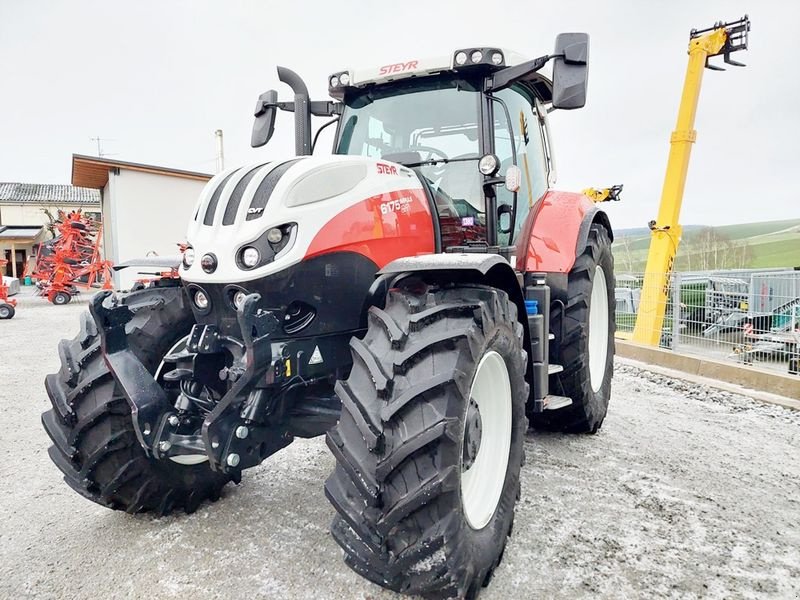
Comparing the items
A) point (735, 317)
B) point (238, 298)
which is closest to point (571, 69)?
point (238, 298)

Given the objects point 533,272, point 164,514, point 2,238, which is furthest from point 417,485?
point 2,238

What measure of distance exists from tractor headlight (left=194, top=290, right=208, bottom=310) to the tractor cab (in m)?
1.28

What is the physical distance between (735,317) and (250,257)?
6438mm

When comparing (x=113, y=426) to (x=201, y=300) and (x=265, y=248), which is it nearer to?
(x=201, y=300)

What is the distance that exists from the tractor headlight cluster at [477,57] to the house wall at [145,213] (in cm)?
1505

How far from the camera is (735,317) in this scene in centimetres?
667

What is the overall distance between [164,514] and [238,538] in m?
0.47

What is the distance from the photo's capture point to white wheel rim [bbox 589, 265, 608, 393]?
439cm

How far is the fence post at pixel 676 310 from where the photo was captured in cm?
712

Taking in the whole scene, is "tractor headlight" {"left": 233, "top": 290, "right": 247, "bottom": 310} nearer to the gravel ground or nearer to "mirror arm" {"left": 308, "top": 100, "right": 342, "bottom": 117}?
the gravel ground

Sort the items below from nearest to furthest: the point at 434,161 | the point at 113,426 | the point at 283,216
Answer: the point at 283,216 → the point at 113,426 → the point at 434,161

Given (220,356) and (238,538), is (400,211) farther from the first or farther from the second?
(238,538)

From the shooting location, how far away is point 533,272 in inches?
135

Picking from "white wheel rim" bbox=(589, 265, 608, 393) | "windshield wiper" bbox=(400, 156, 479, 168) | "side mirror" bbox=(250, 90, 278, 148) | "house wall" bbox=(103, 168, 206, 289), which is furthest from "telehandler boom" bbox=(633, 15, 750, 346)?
"house wall" bbox=(103, 168, 206, 289)
